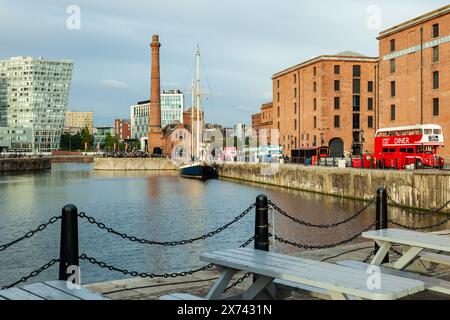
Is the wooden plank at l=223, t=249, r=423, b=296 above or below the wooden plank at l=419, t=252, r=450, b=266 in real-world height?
above

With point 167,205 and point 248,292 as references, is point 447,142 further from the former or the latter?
point 248,292

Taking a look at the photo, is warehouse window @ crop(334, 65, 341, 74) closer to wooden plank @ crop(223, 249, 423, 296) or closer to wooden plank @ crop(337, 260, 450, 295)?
wooden plank @ crop(337, 260, 450, 295)

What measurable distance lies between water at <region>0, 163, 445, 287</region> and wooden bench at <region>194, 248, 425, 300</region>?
366 inches

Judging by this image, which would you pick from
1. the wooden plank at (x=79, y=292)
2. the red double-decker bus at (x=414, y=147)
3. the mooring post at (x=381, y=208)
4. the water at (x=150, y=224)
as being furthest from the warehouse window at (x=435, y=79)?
the wooden plank at (x=79, y=292)

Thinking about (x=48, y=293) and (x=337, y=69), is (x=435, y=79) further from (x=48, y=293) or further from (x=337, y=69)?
(x=48, y=293)

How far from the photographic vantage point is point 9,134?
195500mm

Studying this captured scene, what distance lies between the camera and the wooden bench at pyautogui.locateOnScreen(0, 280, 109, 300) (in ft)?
15.5

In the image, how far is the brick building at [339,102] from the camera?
221ft

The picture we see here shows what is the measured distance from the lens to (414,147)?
37.8 metres

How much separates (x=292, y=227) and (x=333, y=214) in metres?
6.02

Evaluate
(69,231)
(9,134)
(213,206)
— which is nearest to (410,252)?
(69,231)

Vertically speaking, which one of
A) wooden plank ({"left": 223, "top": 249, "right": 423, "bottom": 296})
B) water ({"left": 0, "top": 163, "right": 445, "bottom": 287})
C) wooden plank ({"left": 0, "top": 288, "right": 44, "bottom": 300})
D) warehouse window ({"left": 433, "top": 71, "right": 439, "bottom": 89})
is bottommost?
water ({"left": 0, "top": 163, "right": 445, "bottom": 287})

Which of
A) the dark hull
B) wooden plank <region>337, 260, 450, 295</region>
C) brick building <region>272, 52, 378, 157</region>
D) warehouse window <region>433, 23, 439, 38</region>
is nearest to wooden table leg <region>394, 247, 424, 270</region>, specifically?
wooden plank <region>337, 260, 450, 295</region>

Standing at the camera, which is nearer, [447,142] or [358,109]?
[447,142]
